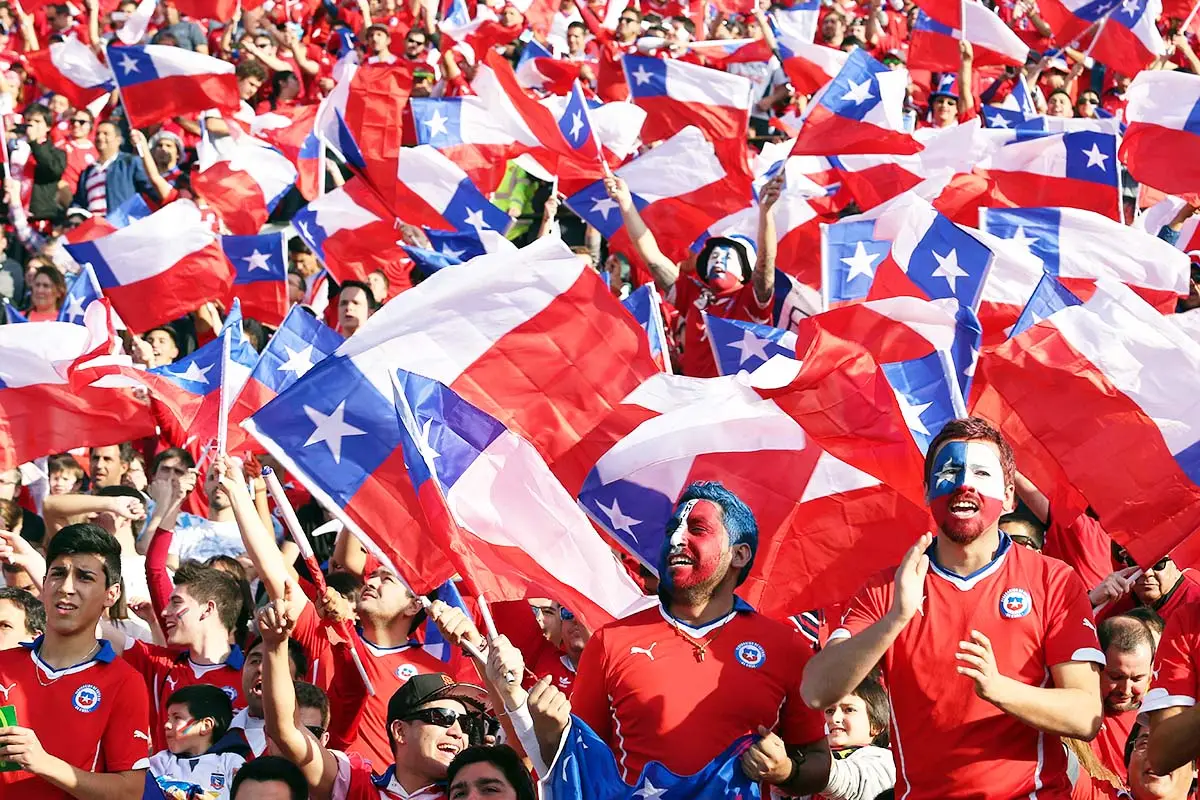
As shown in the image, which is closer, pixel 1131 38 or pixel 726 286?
pixel 726 286

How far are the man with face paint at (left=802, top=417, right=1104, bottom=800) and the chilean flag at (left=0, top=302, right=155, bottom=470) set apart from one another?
4729mm

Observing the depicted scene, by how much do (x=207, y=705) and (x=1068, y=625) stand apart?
292cm

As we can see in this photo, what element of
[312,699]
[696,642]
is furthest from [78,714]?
[696,642]

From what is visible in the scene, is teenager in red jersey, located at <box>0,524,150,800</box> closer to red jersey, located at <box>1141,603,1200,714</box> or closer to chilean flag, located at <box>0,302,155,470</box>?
chilean flag, located at <box>0,302,155,470</box>

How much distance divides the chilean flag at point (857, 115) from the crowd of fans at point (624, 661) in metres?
0.87

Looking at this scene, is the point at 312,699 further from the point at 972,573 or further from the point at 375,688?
the point at 972,573

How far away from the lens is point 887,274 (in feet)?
28.8

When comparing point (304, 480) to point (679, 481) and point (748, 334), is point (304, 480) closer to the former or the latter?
point (679, 481)

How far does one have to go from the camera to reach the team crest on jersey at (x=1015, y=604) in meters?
4.94

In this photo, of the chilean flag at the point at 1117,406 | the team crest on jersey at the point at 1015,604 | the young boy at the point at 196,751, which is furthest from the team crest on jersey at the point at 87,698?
the chilean flag at the point at 1117,406

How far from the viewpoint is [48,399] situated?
8586 millimetres

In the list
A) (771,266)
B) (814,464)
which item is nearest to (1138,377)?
(814,464)

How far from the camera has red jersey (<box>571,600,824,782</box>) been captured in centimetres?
482

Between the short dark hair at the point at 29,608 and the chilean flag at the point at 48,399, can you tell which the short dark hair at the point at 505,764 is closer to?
the short dark hair at the point at 29,608
